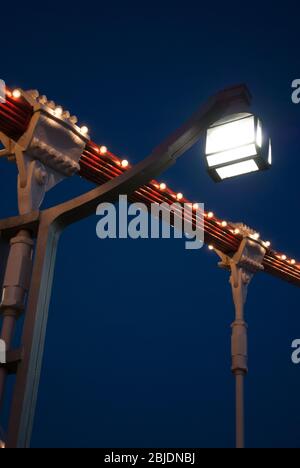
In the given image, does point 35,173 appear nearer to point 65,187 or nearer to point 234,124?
point 234,124

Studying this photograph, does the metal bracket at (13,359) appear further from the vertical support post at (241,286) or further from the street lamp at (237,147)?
the vertical support post at (241,286)

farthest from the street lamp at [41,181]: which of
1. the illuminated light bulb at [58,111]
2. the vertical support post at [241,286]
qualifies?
the vertical support post at [241,286]

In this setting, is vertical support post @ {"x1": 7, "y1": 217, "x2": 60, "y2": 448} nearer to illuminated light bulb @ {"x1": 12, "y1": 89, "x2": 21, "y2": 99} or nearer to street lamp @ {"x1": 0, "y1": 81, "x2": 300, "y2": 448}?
street lamp @ {"x1": 0, "y1": 81, "x2": 300, "y2": 448}

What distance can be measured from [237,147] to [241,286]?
652cm

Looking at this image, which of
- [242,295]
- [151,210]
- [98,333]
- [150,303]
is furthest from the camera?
[150,303]

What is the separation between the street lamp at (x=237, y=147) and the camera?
4512 millimetres

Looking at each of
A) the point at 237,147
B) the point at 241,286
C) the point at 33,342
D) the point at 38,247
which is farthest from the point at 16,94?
the point at 241,286

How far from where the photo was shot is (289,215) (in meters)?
35.0

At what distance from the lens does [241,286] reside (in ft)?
35.8

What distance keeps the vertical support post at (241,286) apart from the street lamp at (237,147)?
569cm

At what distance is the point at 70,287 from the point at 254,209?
9.79 m

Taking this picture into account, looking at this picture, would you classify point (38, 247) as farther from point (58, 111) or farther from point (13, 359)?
point (58, 111)

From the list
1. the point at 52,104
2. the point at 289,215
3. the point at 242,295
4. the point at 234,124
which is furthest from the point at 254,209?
the point at 234,124

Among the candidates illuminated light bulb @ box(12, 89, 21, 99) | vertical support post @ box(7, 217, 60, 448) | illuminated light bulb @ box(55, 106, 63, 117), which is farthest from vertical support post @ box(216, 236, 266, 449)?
vertical support post @ box(7, 217, 60, 448)
